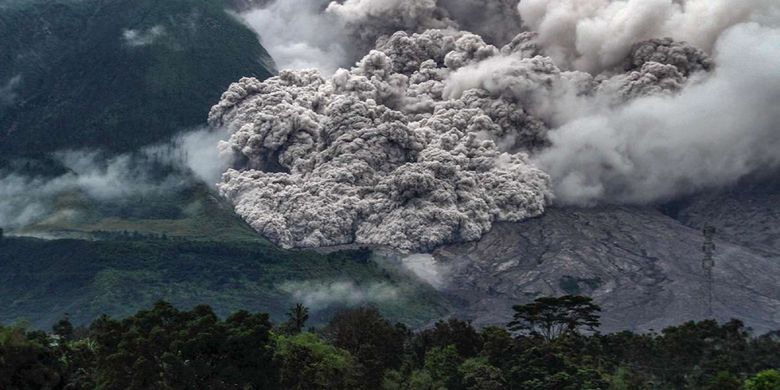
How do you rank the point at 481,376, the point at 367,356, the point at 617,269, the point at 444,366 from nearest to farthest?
the point at 481,376
the point at 367,356
the point at 444,366
the point at 617,269

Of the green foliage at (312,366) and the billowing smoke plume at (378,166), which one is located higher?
the billowing smoke plume at (378,166)

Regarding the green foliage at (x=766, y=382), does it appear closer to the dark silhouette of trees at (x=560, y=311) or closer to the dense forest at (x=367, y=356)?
the dense forest at (x=367, y=356)

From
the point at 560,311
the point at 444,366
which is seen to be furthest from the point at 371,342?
the point at 560,311

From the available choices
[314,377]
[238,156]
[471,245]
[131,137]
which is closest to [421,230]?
[471,245]

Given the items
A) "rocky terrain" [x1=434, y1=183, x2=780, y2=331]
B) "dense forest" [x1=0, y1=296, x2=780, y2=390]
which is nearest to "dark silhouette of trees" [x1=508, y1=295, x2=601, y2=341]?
"dense forest" [x1=0, y1=296, x2=780, y2=390]

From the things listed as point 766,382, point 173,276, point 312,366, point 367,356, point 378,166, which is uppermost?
point 378,166

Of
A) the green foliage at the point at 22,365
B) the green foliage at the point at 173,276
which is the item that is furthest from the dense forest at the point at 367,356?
the green foliage at the point at 173,276

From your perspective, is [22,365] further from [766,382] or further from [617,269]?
[617,269]
